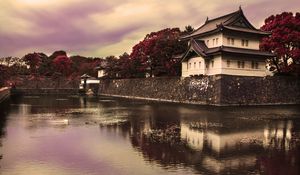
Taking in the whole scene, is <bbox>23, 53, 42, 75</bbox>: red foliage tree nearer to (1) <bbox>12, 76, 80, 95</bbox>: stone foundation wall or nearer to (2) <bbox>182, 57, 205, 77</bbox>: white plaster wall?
(1) <bbox>12, 76, 80, 95</bbox>: stone foundation wall

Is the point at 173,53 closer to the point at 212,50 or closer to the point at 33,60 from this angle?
the point at 212,50

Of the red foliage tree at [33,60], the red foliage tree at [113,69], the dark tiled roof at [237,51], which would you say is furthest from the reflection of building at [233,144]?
the red foliage tree at [33,60]

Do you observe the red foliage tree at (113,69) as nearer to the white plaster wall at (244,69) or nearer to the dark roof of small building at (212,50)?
the dark roof of small building at (212,50)

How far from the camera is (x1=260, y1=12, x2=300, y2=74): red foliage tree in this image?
39312mm

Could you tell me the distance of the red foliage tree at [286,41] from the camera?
39.3 meters

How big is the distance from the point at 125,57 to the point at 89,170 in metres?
50.6

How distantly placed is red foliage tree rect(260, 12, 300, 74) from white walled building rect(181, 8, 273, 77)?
117 centimetres

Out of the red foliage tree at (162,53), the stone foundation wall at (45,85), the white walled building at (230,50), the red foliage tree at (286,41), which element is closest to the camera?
the white walled building at (230,50)

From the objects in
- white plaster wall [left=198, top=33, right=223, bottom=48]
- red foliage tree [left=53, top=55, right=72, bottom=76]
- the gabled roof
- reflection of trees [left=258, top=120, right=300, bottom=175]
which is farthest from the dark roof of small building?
red foliage tree [left=53, top=55, right=72, bottom=76]

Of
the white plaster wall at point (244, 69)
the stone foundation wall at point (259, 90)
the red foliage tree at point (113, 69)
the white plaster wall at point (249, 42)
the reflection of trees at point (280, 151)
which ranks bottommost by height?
the reflection of trees at point (280, 151)

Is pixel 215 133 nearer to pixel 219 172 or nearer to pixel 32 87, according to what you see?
pixel 219 172

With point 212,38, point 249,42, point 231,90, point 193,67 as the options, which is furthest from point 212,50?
point 231,90

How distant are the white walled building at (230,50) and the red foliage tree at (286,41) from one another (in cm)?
117

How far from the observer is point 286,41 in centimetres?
3966
